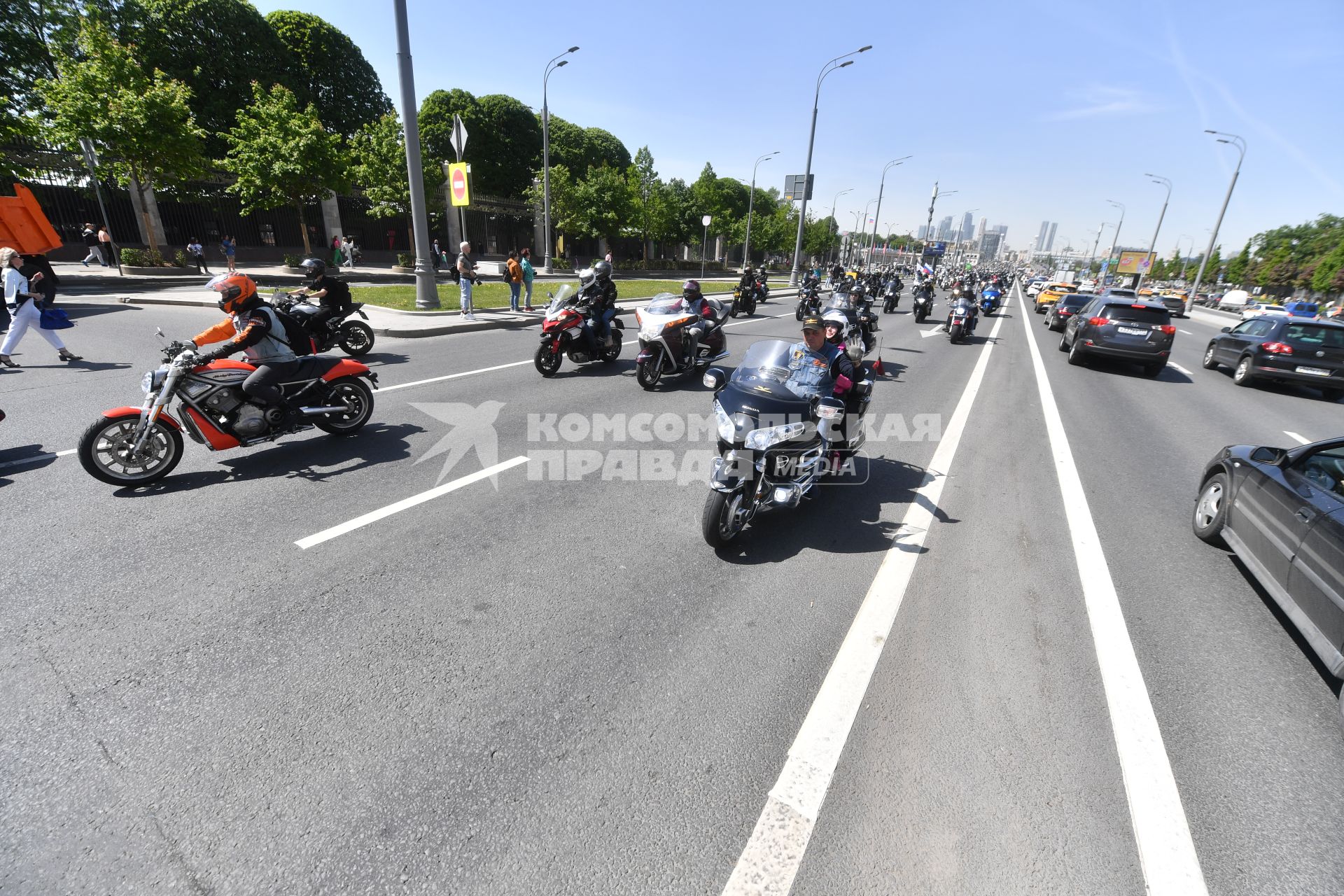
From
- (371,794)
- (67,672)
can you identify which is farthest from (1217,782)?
(67,672)

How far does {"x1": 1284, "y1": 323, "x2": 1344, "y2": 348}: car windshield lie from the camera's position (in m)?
11.1

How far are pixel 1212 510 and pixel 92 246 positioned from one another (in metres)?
33.4

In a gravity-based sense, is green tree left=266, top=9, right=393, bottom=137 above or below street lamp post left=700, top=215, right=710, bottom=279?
above

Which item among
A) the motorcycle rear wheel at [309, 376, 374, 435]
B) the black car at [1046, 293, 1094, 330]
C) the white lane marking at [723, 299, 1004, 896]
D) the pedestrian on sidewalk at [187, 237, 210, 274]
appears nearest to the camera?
the white lane marking at [723, 299, 1004, 896]

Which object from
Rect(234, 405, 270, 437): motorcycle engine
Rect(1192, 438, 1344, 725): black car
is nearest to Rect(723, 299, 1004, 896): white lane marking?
Rect(1192, 438, 1344, 725): black car

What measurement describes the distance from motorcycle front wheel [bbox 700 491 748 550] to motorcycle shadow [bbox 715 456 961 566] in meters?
0.14

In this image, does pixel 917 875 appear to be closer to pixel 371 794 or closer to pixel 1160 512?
pixel 371 794

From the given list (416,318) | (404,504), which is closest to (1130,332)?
(404,504)

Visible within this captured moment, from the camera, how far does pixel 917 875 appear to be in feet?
6.72

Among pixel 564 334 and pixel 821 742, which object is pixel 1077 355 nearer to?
pixel 564 334

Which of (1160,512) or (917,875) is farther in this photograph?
(1160,512)

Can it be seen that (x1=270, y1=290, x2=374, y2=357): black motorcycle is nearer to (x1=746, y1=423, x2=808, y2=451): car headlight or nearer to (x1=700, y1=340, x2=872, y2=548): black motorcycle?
(x1=700, y1=340, x2=872, y2=548): black motorcycle

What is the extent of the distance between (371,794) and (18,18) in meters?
38.8

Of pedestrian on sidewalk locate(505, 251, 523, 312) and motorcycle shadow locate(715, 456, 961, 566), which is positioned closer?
motorcycle shadow locate(715, 456, 961, 566)
